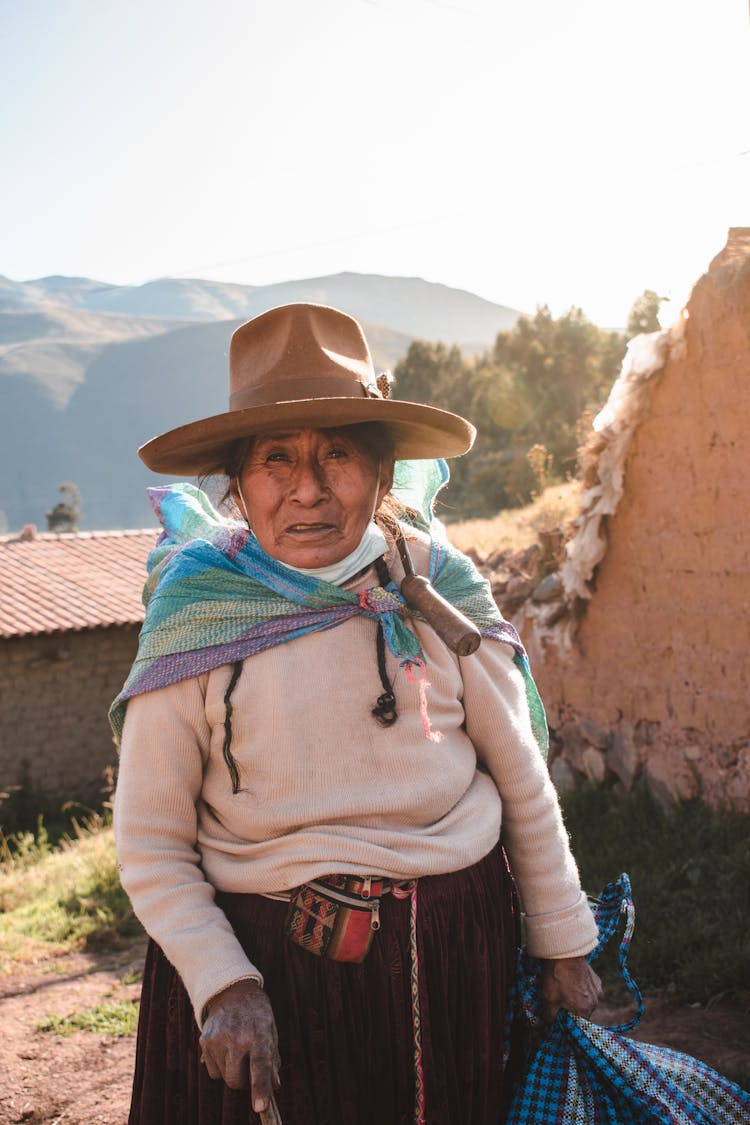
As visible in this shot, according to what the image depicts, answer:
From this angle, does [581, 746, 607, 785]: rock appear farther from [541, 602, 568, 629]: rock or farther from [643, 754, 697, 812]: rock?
[541, 602, 568, 629]: rock

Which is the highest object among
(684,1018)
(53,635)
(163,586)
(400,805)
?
(163,586)

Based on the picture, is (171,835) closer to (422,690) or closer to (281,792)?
(281,792)

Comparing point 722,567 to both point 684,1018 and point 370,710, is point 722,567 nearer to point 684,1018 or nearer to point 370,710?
point 684,1018

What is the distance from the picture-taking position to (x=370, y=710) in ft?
5.99

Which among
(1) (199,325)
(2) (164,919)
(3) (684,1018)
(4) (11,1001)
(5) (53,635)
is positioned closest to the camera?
(2) (164,919)

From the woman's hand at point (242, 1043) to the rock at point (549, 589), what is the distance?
4.14 metres

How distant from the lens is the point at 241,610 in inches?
73.9

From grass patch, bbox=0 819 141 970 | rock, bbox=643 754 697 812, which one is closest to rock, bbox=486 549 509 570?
rock, bbox=643 754 697 812

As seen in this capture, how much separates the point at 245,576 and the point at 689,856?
9.96 ft

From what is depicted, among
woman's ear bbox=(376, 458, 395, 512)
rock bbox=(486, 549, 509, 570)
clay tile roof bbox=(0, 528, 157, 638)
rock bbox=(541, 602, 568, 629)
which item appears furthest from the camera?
clay tile roof bbox=(0, 528, 157, 638)

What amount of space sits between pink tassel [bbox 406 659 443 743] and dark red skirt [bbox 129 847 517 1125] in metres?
0.28

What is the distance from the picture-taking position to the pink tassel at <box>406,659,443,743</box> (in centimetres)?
180

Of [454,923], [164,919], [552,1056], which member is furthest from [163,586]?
[552,1056]

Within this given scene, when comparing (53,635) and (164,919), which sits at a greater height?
(164,919)
